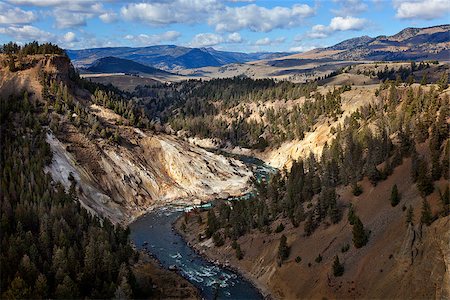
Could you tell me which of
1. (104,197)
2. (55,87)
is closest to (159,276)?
(104,197)

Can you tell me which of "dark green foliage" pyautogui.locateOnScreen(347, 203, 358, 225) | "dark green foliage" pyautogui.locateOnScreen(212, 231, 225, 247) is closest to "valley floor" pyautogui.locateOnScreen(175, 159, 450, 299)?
"dark green foliage" pyautogui.locateOnScreen(212, 231, 225, 247)

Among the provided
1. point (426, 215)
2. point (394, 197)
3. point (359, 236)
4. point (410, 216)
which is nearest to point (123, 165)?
point (359, 236)

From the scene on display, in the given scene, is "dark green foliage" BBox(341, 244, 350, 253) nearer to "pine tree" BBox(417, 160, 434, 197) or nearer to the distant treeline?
"pine tree" BBox(417, 160, 434, 197)

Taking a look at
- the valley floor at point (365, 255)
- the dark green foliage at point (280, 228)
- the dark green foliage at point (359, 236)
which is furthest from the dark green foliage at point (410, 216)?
the dark green foliage at point (280, 228)

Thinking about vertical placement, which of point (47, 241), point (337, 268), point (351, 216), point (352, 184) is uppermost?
point (352, 184)

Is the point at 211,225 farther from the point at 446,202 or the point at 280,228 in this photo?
the point at 446,202

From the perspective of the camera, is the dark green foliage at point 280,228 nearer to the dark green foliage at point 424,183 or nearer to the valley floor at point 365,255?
the valley floor at point 365,255
